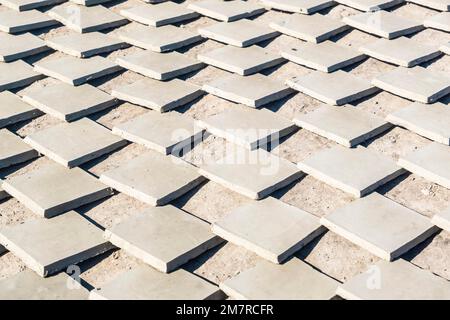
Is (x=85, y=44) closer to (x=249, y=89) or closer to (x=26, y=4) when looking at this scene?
(x=26, y=4)

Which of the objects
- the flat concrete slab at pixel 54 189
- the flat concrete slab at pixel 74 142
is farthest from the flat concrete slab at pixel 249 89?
the flat concrete slab at pixel 54 189

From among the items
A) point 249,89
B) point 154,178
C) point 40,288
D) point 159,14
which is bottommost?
point 40,288

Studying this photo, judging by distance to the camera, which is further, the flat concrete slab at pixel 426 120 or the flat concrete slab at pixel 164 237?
the flat concrete slab at pixel 426 120

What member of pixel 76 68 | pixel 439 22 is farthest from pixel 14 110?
pixel 439 22

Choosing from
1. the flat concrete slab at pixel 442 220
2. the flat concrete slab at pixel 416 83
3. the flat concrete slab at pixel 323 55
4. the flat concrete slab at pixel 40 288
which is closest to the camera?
the flat concrete slab at pixel 40 288

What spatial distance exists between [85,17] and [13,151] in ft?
5.06

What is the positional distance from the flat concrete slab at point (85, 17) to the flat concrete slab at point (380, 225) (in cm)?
240

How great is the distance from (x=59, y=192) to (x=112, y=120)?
0.70m

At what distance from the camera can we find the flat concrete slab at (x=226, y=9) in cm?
494

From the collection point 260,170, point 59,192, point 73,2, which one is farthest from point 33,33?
point 260,170

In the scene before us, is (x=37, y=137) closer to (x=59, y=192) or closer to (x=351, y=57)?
(x=59, y=192)

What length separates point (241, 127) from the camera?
12.5 ft

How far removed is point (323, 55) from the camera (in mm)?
4434

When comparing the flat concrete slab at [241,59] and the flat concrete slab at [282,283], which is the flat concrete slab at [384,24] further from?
the flat concrete slab at [282,283]
